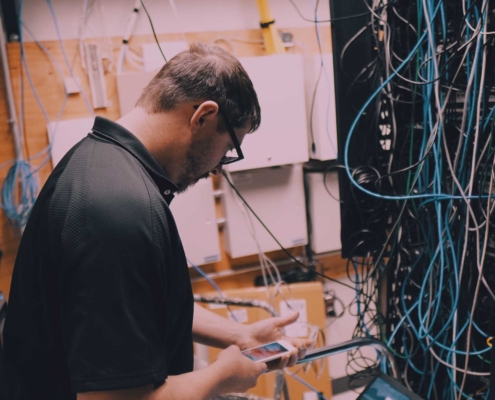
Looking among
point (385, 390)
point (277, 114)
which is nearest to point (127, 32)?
point (277, 114)

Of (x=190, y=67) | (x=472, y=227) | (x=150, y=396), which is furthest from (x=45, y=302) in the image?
(x=472, y=227)

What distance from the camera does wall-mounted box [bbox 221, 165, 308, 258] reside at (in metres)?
2.21

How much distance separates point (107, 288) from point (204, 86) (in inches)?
19.4

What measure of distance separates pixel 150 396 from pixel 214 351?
142 cm

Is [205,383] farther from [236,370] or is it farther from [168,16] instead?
[168,16]

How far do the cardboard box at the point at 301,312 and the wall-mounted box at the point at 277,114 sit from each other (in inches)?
24.3

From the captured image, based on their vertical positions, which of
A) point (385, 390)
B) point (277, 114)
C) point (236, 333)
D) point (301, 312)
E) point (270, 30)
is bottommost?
point (301, 312)

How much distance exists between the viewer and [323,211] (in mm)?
2322

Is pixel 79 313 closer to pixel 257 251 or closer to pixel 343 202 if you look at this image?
pixel 343 202

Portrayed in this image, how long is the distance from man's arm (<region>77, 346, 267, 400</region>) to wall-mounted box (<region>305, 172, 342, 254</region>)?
1.29 meters

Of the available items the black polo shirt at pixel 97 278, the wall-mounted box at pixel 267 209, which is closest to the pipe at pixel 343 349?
the black polo shirt at pixel 97 278

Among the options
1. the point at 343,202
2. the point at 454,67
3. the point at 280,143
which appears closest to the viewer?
the point at 454,67

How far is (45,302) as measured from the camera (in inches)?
33.2

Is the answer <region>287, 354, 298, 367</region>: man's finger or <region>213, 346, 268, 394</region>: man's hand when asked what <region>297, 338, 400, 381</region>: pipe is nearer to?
<region>287, 354, 298, 367</region>: man's finger
